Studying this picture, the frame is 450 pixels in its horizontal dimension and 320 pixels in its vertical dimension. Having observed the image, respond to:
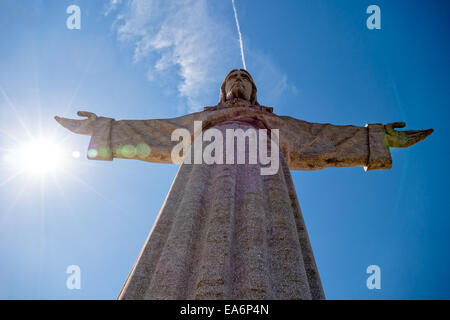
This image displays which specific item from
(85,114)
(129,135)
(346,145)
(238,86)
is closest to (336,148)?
(346,145)

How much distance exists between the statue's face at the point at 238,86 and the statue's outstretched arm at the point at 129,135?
3.43ft

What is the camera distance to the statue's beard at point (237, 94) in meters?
7.10

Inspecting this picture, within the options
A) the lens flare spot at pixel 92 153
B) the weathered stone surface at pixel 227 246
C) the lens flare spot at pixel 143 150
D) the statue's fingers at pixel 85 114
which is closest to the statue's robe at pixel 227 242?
the weathered stone surface at pixel 227 246

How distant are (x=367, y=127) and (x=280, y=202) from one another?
136 inches

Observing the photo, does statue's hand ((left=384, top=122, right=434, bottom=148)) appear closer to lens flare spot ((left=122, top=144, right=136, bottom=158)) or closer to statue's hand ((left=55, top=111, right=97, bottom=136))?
lens flare spot ((left=122, top=144, right=136, bottom=158))

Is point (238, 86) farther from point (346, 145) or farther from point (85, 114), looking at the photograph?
point (85, 114)

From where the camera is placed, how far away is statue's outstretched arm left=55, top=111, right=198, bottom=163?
620 centimetres

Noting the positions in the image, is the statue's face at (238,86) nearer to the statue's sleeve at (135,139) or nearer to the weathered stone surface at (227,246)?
the statue's sleeve at (135,139)

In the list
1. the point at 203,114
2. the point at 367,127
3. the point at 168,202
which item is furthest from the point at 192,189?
the point at 367,127

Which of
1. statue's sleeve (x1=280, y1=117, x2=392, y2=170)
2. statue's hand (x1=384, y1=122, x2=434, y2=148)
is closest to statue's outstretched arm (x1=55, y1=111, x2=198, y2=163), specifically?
statue's sleeve (x1=280, y1=117, x2=392, y2=170)

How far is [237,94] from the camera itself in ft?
23.3

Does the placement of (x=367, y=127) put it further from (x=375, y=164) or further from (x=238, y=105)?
(x=238, y=105)

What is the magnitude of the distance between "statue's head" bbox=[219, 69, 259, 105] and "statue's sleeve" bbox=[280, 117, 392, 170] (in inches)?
47.4

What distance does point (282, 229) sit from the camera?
333cm
